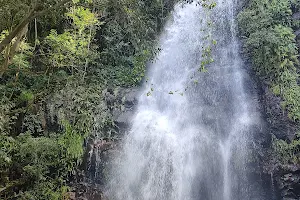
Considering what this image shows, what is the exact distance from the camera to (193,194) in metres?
7.85

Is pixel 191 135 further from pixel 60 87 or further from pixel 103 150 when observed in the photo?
pixel 60 87

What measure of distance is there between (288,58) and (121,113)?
5.16 metres

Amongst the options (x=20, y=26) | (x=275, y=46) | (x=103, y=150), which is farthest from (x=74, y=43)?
(x=275, y=46)

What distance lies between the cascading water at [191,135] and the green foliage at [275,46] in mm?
660

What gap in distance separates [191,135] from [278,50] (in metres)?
3.57

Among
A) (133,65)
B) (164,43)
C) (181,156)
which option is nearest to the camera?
(181,156)

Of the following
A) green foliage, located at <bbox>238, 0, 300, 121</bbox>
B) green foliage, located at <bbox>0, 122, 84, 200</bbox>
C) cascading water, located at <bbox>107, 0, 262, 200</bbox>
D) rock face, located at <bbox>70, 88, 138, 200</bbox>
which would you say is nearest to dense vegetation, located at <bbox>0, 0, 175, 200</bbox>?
green foliage, located at <bbox>0, 122, 84, 200</bbox>

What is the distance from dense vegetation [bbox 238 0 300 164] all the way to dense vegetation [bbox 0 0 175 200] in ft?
10.5

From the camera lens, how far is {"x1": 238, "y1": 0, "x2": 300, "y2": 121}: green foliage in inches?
349

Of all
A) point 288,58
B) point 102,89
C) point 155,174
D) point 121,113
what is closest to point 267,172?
point 155,174

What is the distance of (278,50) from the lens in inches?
364

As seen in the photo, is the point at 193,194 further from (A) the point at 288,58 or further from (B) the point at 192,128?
(A) the point at 288,58

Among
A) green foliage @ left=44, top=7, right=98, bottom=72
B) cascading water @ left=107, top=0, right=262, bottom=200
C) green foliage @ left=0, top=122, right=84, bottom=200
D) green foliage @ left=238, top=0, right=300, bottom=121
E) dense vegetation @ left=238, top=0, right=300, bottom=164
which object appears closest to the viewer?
green foliage @ left=0, top=122, right=84, bottom=200

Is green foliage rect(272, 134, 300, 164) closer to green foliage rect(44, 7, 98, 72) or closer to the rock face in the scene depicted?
the rock face
